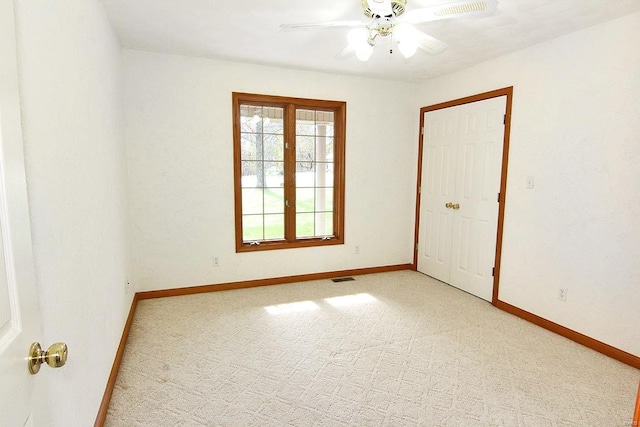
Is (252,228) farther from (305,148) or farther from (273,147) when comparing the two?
(305,148)

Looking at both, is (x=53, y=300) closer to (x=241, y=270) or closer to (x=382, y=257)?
(x=241, y=270)

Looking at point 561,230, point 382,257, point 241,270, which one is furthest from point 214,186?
point 561,230

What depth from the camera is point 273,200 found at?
13.7 feet

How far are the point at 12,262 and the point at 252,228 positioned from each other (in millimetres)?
3407

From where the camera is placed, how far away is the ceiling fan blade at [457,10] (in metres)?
1.76

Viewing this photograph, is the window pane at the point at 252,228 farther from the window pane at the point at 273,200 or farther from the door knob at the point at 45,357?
the door knob at the point at 45,357

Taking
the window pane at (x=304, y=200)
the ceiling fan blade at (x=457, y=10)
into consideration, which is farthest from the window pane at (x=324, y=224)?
the ceiling fan blade at (x=457, y=10)

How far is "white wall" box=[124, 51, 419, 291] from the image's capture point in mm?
3488

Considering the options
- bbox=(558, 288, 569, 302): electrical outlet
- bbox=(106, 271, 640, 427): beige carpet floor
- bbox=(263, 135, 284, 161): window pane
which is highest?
bbox=(263, 135, 284, 161): window pane

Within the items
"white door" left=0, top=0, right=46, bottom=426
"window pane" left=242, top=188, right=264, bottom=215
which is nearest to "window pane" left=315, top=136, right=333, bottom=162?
"window pane" left=242, top=188, right=264, bottom=215

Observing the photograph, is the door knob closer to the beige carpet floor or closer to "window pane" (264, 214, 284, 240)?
the beige carpet floor

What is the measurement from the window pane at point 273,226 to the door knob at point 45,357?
11.1 ft

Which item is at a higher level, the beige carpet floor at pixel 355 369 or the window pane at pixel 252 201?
the window pane at pixel 252 201

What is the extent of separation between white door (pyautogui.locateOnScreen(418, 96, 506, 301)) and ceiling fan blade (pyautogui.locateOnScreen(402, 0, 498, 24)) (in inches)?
72.2
